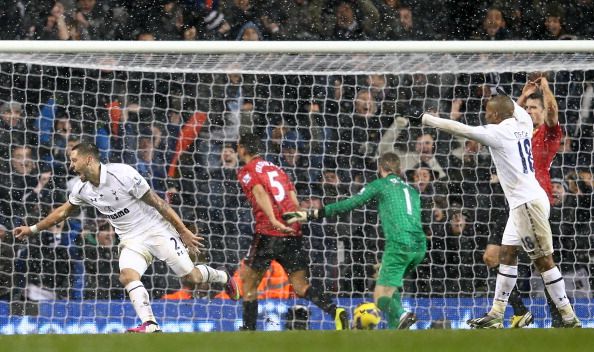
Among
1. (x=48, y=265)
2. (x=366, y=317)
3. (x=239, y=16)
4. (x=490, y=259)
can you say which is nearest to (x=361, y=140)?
(x=490, y=259)

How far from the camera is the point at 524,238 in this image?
8.63 metres

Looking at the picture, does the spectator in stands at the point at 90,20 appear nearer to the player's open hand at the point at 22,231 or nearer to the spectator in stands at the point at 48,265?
the spectator in stands at the point at 48,265

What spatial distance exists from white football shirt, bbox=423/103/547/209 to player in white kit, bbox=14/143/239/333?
2070 mm

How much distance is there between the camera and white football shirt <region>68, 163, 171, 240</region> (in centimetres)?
920

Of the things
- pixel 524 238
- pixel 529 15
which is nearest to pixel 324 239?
pixel 524 238

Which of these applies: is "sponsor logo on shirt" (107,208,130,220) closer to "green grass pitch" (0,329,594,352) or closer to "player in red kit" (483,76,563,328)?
"green grass pitch" (0,329,594,352)

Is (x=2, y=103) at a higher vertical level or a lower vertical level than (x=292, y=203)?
higher

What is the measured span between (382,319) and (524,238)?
74.0 inches

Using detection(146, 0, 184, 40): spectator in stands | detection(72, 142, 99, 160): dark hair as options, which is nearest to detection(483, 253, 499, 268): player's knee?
detection(72, 142, 99, 160): dark hair

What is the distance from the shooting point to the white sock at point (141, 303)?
8.97 meters

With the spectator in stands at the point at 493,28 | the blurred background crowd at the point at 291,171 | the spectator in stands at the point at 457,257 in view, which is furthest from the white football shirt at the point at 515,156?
the spectator in stands at the point at 493,28

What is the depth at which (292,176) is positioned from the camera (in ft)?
34.7

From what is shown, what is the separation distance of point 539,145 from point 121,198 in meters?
2.91

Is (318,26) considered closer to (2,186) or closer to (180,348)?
(2,186)
